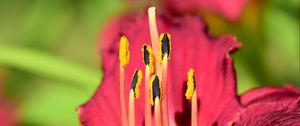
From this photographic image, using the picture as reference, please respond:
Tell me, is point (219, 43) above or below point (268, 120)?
above

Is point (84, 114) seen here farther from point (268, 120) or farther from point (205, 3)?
point (205, 3)

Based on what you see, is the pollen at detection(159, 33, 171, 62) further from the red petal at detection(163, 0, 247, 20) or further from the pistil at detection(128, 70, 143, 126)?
the red petal at detection(163, 0, 247, 20)

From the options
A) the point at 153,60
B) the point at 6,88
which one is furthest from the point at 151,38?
the point at 6,88

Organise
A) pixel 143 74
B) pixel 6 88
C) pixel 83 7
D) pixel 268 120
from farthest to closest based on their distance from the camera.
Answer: pixel 83 7, pixel 6 88, pixel 143 74, pixel 268 120

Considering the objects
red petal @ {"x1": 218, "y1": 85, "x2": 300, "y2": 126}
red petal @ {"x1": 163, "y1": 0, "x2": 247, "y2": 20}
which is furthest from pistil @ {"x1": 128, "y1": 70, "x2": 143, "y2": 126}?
red petal @ {"x1": 163, "y1": 0, "x2": 247, "y2": 20}

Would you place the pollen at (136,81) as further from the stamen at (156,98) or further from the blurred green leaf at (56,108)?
the blurred green leaf at (56,108)

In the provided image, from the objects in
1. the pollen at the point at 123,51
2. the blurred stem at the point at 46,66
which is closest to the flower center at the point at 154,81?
the pollen at the point at 123,51
